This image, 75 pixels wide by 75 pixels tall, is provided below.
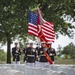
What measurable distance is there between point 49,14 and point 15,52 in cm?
1286

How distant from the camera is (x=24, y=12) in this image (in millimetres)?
32125

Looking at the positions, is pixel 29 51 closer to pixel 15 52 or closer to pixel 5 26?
pixel 15 52

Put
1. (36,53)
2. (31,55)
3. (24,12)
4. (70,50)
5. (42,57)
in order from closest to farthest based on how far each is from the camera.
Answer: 1. (31,55)
2. (42,57)
3. (36,53)
4. (24,12)
5. (70,50)

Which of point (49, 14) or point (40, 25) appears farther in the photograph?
point (49, 14)

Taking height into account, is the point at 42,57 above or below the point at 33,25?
below

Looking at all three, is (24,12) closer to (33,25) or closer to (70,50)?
(33,25)

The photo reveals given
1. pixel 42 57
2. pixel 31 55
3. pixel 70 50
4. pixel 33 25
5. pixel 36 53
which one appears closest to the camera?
pixel 33 25

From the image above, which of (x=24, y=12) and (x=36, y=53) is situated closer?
(x=36, y=53)

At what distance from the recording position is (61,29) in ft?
120

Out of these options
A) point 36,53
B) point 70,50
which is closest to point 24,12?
point 36,53

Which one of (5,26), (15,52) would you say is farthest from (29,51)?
(5,26)

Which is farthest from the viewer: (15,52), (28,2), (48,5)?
(48,5)

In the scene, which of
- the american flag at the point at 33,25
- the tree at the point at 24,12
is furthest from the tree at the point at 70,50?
the american flag at the point at 33,25

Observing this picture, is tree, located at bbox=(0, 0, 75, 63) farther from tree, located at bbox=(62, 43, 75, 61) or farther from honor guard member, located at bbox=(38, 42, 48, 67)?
tree, located at bbox=(62, 43, 75, 61)
